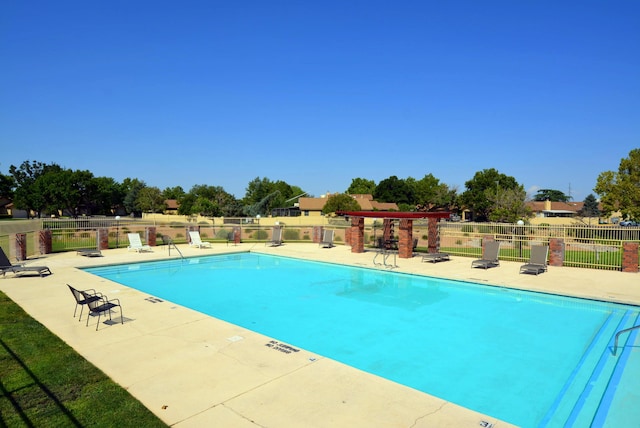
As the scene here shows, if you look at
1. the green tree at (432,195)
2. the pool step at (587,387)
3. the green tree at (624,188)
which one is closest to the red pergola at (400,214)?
the pool step at (587,387)

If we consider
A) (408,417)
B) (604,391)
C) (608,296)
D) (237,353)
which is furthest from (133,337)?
(608,296)

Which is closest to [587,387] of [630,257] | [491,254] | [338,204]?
[491,254]

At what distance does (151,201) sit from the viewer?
72438 mm

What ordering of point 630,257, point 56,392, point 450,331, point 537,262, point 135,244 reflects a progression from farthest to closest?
1. point 135,244
2. point 537,262
3. point 630,257
4. point 450,331
5. point 56,392

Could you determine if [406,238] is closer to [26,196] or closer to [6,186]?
[26,196]

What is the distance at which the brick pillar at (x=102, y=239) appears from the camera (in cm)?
1992

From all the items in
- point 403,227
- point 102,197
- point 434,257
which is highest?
point 102,197

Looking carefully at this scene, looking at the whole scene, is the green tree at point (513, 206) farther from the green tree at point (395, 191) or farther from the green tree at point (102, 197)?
the green tree at point (102, 197)

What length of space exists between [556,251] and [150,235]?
1975 cm

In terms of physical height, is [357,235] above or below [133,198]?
below

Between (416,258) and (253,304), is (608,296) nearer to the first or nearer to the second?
(416,258)

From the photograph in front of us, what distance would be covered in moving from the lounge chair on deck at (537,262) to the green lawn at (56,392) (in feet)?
45.7

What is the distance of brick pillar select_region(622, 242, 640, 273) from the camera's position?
1451 centimetres

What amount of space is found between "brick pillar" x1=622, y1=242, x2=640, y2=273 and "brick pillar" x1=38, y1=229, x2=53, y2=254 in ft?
79.2
